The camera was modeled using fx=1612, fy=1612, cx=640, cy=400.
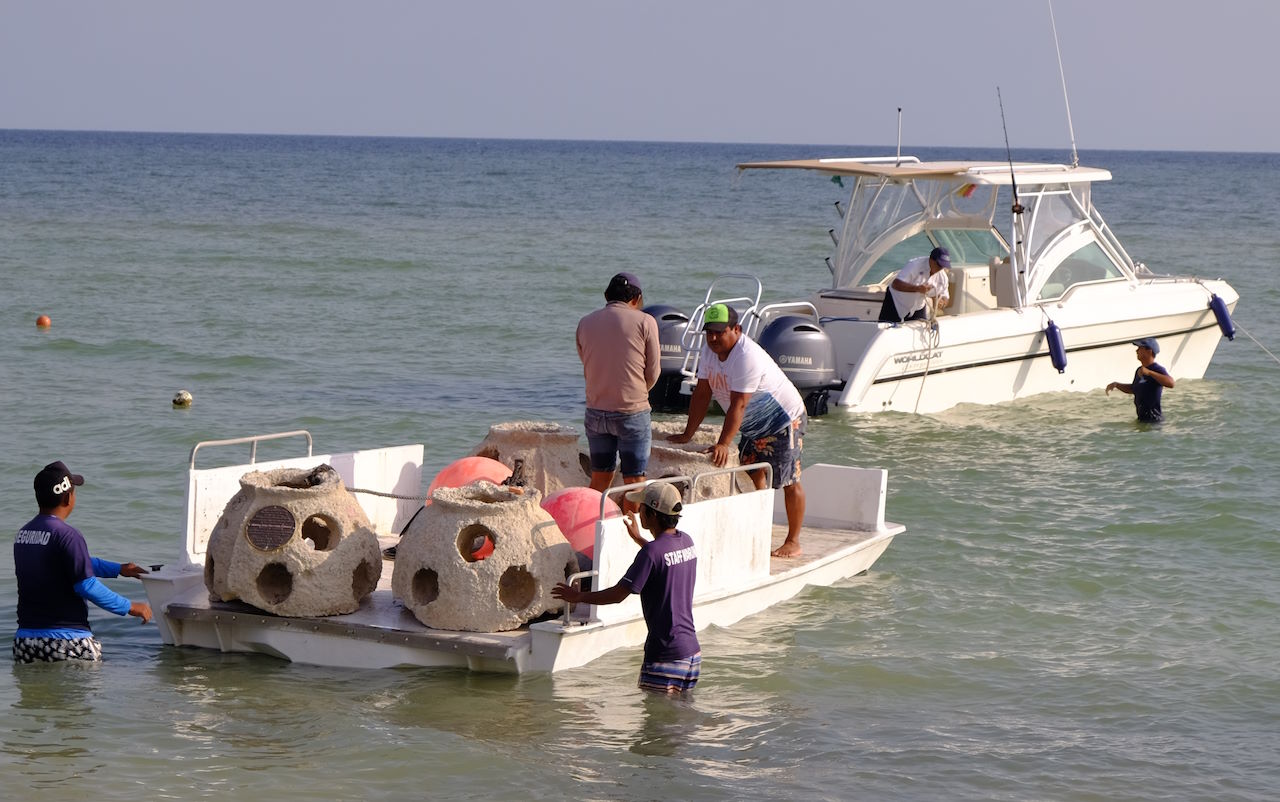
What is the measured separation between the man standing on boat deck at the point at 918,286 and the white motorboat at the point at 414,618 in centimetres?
617

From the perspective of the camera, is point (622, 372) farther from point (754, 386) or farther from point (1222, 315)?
point (1222, 315)

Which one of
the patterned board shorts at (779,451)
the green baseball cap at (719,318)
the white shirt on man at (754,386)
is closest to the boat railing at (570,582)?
the white shirt on man at (754,386)

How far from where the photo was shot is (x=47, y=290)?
2570 centimetres

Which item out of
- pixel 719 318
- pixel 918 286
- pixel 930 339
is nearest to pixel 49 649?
pixel 719 318

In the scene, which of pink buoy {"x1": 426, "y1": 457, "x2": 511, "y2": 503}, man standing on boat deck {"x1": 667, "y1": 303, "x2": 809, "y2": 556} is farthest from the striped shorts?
pink buoy {"x1": 426, "y1": 457, "x2": 511, "y2": 503}

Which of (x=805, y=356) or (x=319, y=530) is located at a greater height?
(x=805, y=356)

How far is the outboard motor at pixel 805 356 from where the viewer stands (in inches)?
584

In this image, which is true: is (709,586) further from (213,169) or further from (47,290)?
(213,169)

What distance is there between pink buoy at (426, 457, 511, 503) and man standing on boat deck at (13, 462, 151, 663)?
1.71 meters

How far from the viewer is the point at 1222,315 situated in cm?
1777

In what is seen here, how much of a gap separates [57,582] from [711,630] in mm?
3310

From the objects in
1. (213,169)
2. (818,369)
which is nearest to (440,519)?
(818,369)

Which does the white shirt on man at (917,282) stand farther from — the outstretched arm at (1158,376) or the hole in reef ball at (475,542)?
the hole in reef ball at (475,542)

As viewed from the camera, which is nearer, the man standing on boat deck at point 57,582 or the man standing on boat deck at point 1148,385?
the man standing on boat deck at point 57,582
